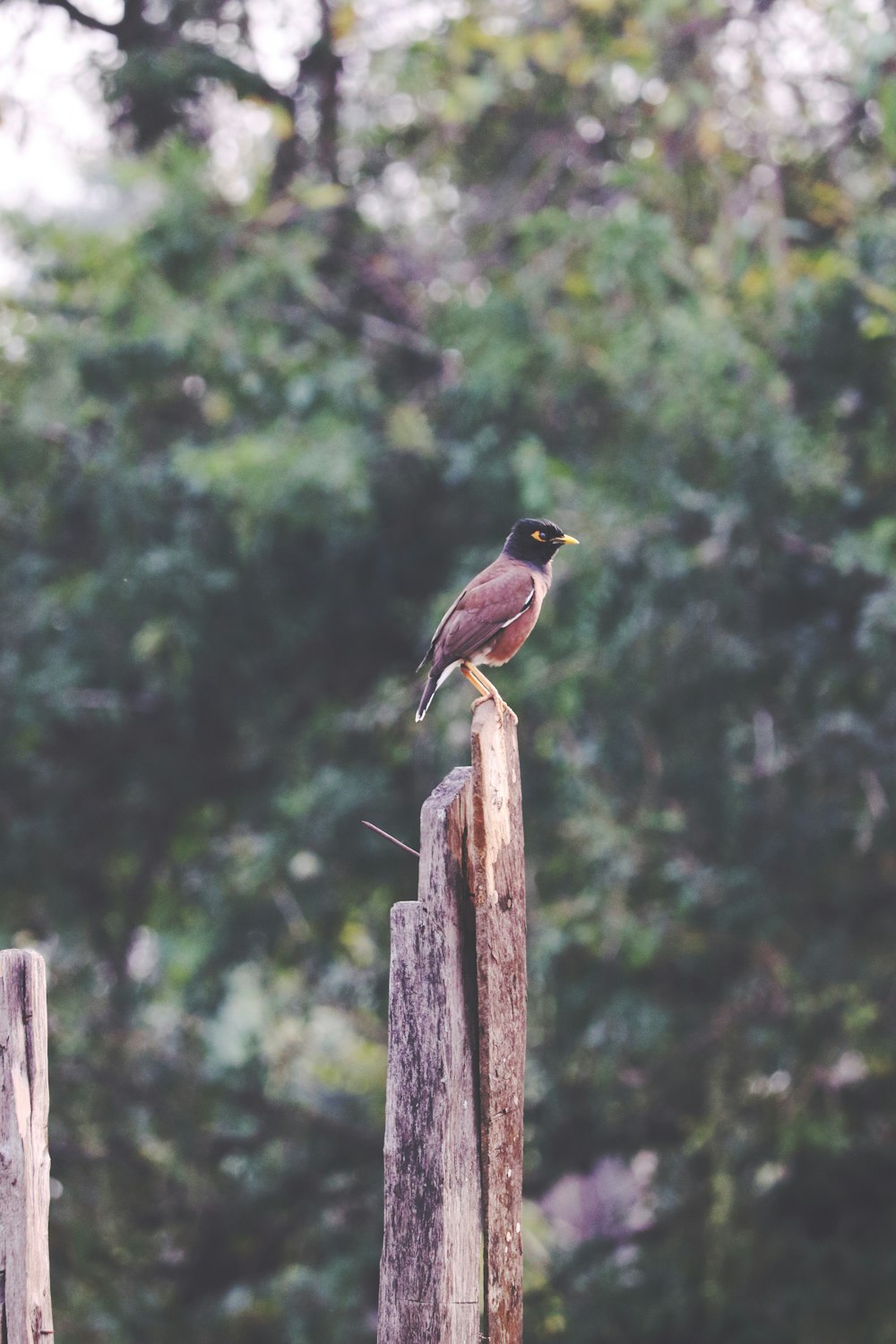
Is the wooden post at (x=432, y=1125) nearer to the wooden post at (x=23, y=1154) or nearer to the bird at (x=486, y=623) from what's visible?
the wooden post at (x=23, y=1154)

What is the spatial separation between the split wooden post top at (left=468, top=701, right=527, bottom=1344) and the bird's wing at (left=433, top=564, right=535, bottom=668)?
1687 mm

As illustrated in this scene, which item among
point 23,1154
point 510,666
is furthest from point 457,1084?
point 510,666

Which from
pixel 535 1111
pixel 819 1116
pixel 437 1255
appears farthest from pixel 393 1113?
pixel 535 1111

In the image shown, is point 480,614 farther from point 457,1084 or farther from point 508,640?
point 457,1084

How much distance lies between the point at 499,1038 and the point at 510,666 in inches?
175

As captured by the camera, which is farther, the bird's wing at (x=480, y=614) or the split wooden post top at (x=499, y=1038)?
the bird's wing at (x=480, y=614)

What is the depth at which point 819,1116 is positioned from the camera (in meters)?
6.53

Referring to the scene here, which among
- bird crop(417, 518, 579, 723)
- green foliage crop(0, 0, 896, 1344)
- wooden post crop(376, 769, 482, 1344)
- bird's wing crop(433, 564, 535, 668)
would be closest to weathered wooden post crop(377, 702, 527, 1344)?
wooden post crop(376, 769, 482, 1344)

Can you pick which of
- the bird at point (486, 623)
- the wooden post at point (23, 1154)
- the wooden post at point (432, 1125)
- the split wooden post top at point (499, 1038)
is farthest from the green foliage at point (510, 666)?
the wooden post at point (23, 1154)

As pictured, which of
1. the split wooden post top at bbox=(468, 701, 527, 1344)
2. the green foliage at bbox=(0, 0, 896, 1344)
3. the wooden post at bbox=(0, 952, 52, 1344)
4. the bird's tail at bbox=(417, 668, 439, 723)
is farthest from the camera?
the green foliage at bbox=(0, 0, 896, 1344)

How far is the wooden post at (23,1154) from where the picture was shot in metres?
2.21

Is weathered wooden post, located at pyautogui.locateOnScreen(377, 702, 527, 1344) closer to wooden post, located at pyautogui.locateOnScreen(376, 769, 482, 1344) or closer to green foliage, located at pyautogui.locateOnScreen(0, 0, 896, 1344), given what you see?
wooden post, located at pyautogui.locateOnScreen(376, 769, 482, 1344)

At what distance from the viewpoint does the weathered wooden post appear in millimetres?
2230

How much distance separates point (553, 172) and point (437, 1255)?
6644mm
